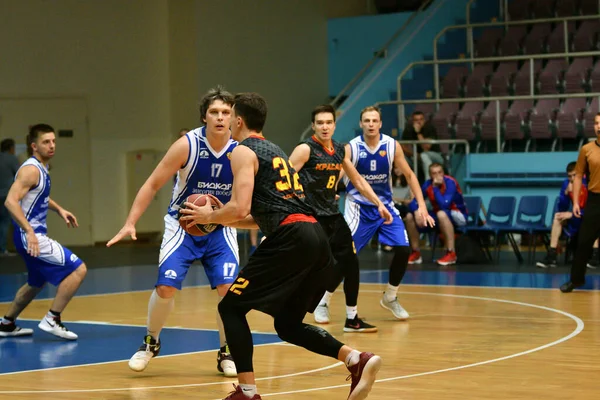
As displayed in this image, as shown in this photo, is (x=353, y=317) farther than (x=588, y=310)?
No

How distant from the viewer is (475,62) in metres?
18.8

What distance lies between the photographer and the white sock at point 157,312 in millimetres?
6773

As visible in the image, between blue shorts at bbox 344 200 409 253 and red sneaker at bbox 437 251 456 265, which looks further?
red sneaker at bbox 437 251 456 265

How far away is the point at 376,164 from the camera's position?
9.21 m

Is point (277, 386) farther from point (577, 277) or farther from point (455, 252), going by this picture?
point (455, 252)

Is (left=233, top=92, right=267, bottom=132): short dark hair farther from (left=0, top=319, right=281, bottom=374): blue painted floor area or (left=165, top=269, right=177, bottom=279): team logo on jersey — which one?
(left=0, top=319, right=281, bottom=374): blue painted floor area

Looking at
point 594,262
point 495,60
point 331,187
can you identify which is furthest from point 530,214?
point 331,187

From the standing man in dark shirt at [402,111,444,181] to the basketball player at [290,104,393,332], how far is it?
23.7 feet

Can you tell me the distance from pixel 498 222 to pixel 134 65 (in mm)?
7976

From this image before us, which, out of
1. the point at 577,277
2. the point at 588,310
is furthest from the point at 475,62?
the point at 588,310

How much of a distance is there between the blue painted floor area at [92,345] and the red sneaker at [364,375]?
2.53 m

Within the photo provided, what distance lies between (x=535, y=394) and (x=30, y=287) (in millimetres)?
4513

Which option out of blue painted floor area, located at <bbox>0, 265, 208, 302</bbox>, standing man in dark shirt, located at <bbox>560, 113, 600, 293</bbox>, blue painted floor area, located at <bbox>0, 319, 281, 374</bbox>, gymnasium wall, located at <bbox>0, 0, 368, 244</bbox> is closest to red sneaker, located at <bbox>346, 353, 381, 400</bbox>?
blue painted floor area, located at <bbox>0, 319, 281, 374</bbox>

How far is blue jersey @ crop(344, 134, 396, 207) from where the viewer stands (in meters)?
9.20
